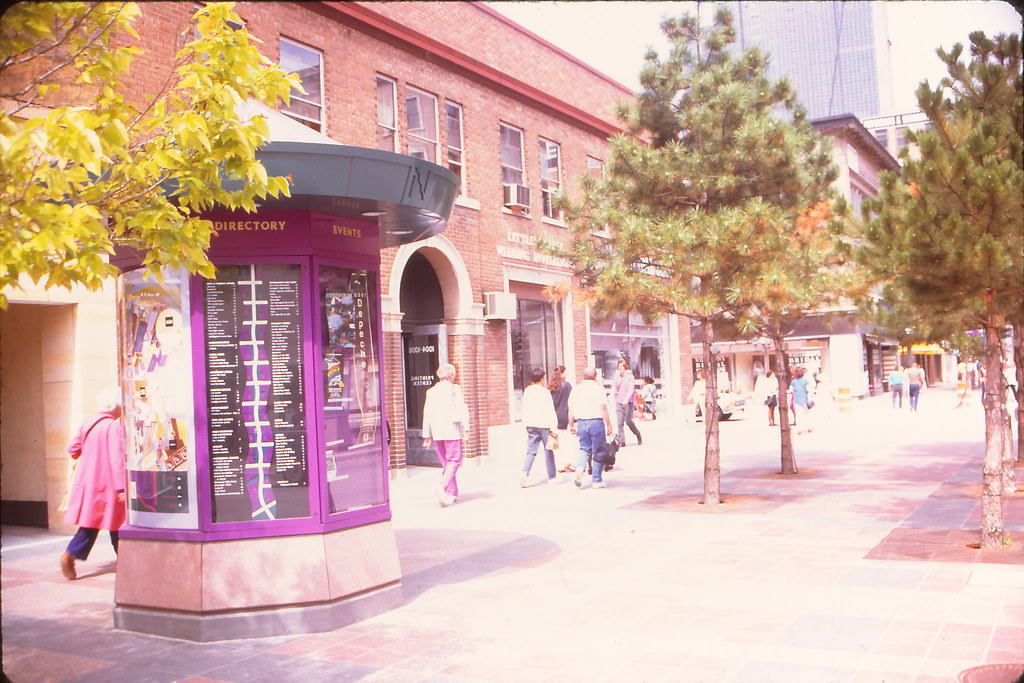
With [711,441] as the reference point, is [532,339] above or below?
above

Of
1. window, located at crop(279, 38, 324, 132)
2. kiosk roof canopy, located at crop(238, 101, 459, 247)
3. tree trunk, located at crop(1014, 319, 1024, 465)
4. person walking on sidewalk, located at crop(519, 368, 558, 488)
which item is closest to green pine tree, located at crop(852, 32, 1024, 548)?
kiosk roof canopy, located at crop(238, 101, 459, 247)

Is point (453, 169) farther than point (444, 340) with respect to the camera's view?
Yes

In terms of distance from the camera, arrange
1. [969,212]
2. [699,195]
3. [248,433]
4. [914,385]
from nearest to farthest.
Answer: [248,433] < [969,212] < [699,195] < [914,385]

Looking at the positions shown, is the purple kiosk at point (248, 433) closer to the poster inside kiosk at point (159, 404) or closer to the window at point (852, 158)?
the poster inside kiosk at point (159, 404)

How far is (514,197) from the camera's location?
1905 centimetres

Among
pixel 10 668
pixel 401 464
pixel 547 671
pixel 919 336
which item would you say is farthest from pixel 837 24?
pixel 401 464

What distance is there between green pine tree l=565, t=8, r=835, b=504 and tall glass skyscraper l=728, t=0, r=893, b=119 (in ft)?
0.78

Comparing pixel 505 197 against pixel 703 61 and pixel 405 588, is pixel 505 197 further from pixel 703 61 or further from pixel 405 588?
pixel 405 588

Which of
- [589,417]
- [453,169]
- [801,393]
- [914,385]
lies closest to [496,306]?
[453,169]

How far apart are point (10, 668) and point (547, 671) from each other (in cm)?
328

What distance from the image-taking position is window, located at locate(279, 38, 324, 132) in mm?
14344

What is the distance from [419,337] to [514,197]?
3745 mm

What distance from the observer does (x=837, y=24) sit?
6.43 m

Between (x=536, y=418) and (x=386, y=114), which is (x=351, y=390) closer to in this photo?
(x=536, y=418)
